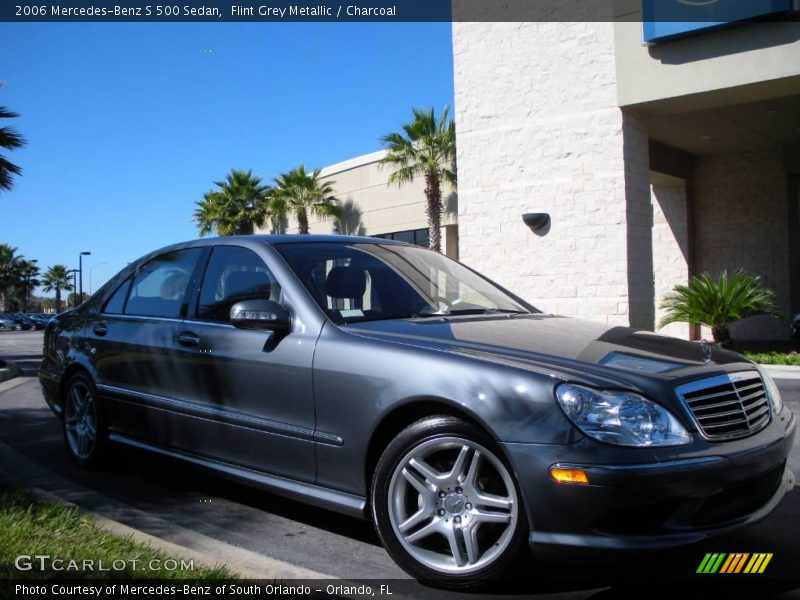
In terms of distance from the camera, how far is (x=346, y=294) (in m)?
3.97

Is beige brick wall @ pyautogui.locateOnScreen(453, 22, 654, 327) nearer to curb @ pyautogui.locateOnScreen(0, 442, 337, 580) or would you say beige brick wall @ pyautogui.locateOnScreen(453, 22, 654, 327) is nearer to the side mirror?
the side mirror

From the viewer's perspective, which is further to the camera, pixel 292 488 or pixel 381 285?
pixel 381 285

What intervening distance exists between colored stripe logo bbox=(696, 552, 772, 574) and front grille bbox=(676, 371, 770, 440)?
0.65 meters

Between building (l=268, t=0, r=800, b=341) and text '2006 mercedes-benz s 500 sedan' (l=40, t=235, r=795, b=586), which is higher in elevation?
building (l=268, t=0, r=800, b=341)

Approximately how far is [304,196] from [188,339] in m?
26.8

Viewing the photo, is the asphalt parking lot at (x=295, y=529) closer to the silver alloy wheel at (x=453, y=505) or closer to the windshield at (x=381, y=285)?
the silver alloy wheel at (x=453, y=505)

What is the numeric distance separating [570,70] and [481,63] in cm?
195

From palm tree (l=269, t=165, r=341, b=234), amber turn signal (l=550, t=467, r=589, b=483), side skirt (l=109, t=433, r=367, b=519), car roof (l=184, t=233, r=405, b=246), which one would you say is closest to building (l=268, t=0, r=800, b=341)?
car roof (l=184, t=233, r=405, b=246)

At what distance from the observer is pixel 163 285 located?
4836mm

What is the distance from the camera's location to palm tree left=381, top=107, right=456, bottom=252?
2509cm

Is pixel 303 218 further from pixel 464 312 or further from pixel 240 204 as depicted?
pixel 464 312

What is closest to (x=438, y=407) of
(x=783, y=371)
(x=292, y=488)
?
(x=292, y=488)

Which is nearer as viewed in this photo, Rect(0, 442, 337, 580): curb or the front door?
Rect(0, 442, 337, 580): curb

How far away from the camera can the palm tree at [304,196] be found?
30.0 meters
